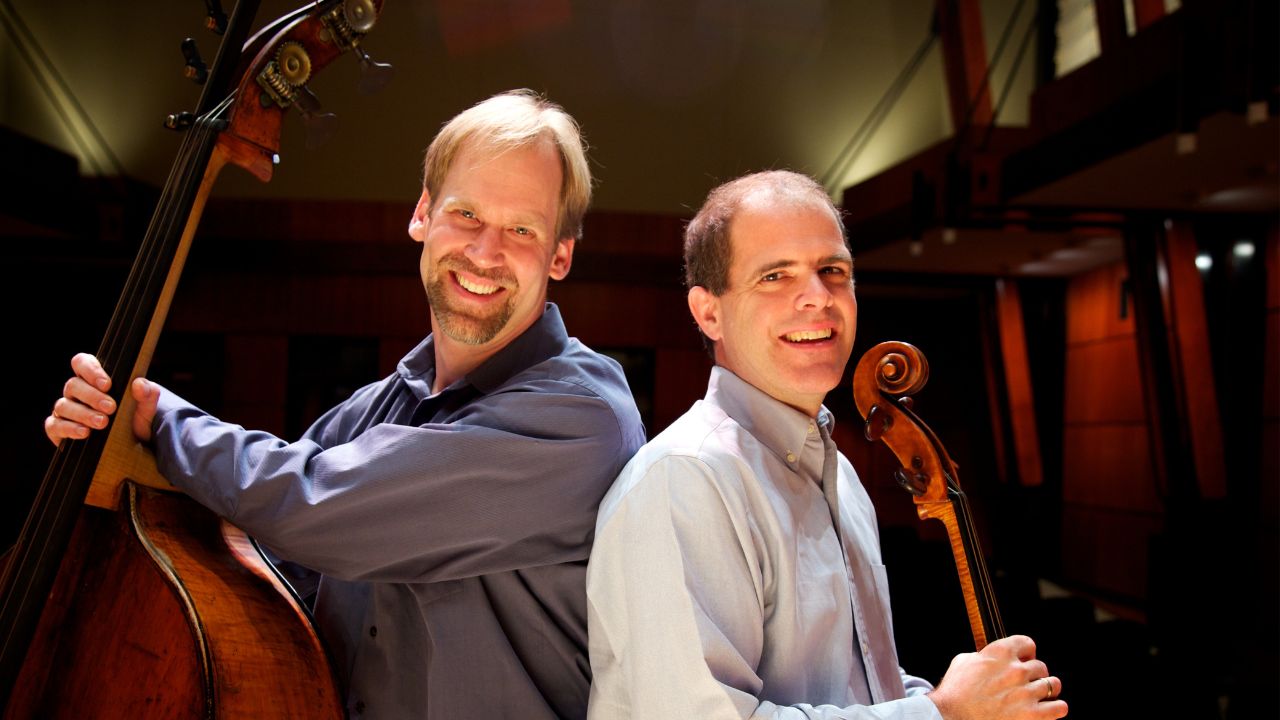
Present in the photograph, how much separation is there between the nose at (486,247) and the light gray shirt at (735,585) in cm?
38

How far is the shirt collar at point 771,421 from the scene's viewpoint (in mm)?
1426

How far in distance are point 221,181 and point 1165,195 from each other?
687cm

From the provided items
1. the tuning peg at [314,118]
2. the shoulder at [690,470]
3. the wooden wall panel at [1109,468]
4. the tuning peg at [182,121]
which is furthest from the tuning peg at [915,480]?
the wooden wall panel at [1109,468]

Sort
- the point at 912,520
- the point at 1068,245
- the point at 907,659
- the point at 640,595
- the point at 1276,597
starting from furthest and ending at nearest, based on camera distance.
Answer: the point at 912,520 < the point at 1068,245 < the point at 1276,597 < the point at 907,659 < the point at 640,595

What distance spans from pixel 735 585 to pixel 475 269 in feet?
2.03

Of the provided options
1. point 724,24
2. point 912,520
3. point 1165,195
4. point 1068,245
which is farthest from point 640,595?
point 912,520

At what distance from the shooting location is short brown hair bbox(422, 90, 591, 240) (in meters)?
1.56

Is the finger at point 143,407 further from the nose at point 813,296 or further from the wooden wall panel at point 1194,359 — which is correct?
the wooden wall panel at point 1194,359

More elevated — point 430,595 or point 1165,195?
point 1165,195

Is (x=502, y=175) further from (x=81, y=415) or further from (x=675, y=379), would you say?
(x=675, y=379)

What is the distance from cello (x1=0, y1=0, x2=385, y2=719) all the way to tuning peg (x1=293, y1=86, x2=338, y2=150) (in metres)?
0.11

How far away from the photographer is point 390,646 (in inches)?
55.4

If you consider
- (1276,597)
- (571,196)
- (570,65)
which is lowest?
(1276,597)

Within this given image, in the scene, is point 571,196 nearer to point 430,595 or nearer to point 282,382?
point 430,595
